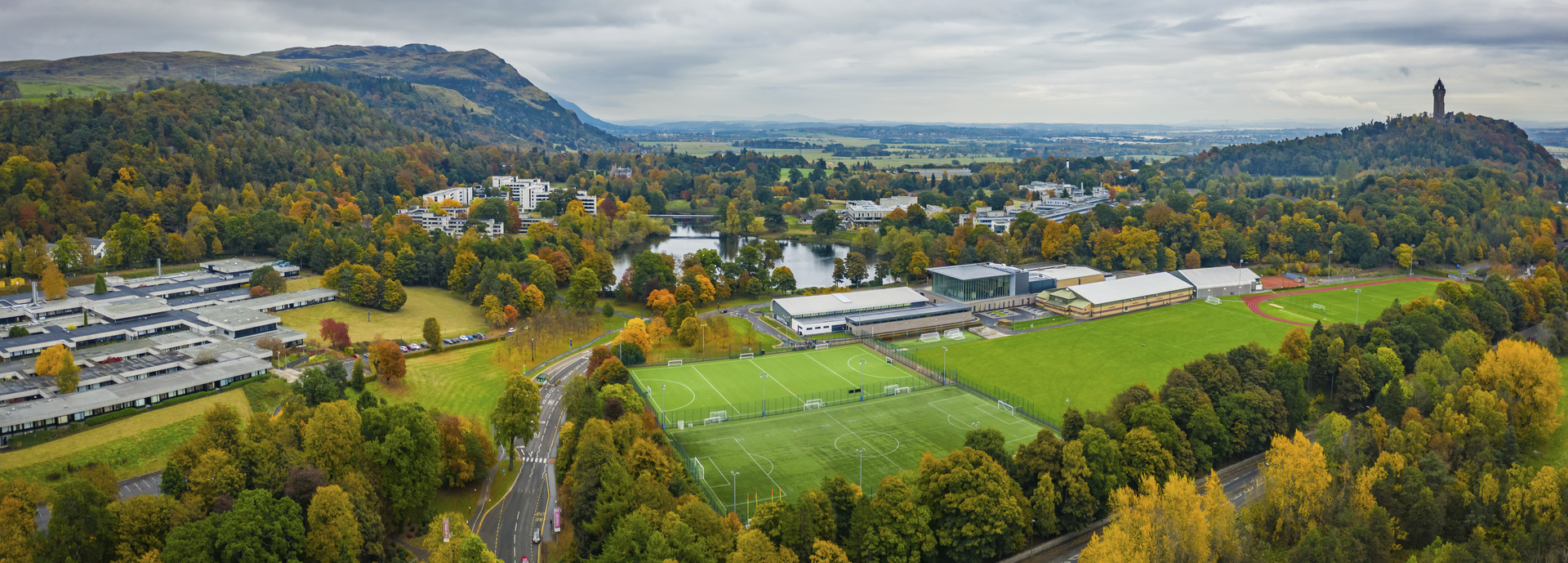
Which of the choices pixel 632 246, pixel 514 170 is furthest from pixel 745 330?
pixel 514 170

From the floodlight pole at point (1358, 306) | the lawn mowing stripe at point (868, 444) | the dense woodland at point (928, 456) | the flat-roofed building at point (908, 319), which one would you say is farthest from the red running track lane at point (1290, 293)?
the lawn mowing stripe at point (868, 444)

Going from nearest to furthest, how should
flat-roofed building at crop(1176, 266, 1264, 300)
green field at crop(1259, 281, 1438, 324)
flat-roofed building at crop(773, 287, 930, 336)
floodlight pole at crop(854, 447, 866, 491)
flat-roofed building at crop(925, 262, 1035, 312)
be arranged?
floodlight pole at crop(854, 447, 866, 491), flat-roofed building at crop(773, 287, 930, 336), green field at crop(1259, 281, 1438, 324), flat-roofed building at crop(925, 262, 1035, 312), flat-roofed building at crop(1176, 266, 1264, 300)

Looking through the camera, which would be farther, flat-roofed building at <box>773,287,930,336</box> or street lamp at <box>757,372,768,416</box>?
flat-roofed building at <box>773,287,930,336</box>

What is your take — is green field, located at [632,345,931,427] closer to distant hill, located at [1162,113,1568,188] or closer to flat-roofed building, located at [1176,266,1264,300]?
flat-roofed building, located at [1176,266,1264,300]

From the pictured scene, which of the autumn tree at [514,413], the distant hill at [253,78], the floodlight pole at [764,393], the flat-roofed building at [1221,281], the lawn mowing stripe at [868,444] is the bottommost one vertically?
the lawn mowing stripe at [868,444]

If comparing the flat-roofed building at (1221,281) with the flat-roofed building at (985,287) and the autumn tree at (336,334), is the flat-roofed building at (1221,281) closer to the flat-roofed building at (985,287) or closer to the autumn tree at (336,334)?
the flat-roofed building at (985,287)

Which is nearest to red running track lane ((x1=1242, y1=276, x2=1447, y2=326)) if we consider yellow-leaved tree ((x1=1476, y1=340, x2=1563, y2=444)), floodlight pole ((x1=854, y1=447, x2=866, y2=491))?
yellow-leaved tree ((x1=1476, y1=340, x2=1563, y2=444))

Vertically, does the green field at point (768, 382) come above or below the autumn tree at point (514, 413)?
below
